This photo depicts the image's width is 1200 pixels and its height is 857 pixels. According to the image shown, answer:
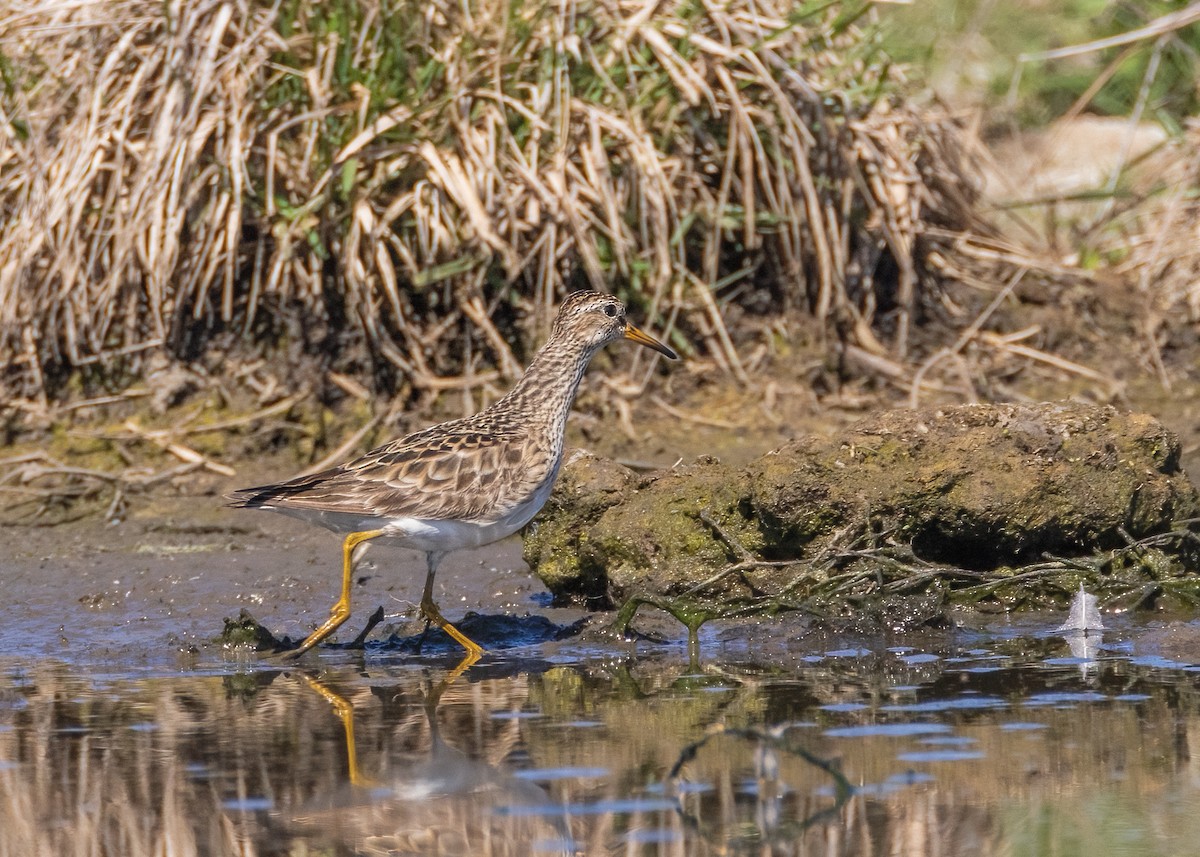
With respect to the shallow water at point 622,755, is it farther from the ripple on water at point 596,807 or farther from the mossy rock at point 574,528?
the mossy rock at point 574,528

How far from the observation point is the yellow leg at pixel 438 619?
6062mm

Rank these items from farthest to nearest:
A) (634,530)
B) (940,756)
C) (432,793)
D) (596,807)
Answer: (634,530), (940,756), (432,793), (596,807)

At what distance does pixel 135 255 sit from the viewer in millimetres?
8016

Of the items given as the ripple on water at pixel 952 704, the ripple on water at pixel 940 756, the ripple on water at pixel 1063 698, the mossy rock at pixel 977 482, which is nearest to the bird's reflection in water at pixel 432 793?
the ripple on water at pixel 940 756

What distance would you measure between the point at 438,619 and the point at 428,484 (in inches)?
Result: 20.1

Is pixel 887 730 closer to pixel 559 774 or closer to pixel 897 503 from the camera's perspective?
pixel 559 774

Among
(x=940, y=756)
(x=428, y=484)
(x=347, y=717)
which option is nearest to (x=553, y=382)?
(x=428, y=484)

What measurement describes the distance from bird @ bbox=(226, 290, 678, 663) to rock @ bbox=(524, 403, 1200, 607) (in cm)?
45

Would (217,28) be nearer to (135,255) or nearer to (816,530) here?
(135,255)

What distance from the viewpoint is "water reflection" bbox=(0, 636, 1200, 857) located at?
3822 millimetres

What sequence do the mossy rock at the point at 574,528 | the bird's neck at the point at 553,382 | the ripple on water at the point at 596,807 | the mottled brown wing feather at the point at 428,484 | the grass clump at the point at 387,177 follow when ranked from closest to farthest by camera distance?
the ripple on water at the point at 596,807
the mottled brown wing feather at the point at 428,484
the bird's neck at the point at 553,382
the mossy rock at the point at 574,528
the grass clump at the point at 387,177

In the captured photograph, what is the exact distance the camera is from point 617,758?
4430 mm

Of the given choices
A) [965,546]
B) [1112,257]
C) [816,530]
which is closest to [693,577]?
[816,530]

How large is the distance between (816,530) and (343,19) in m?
3.53
